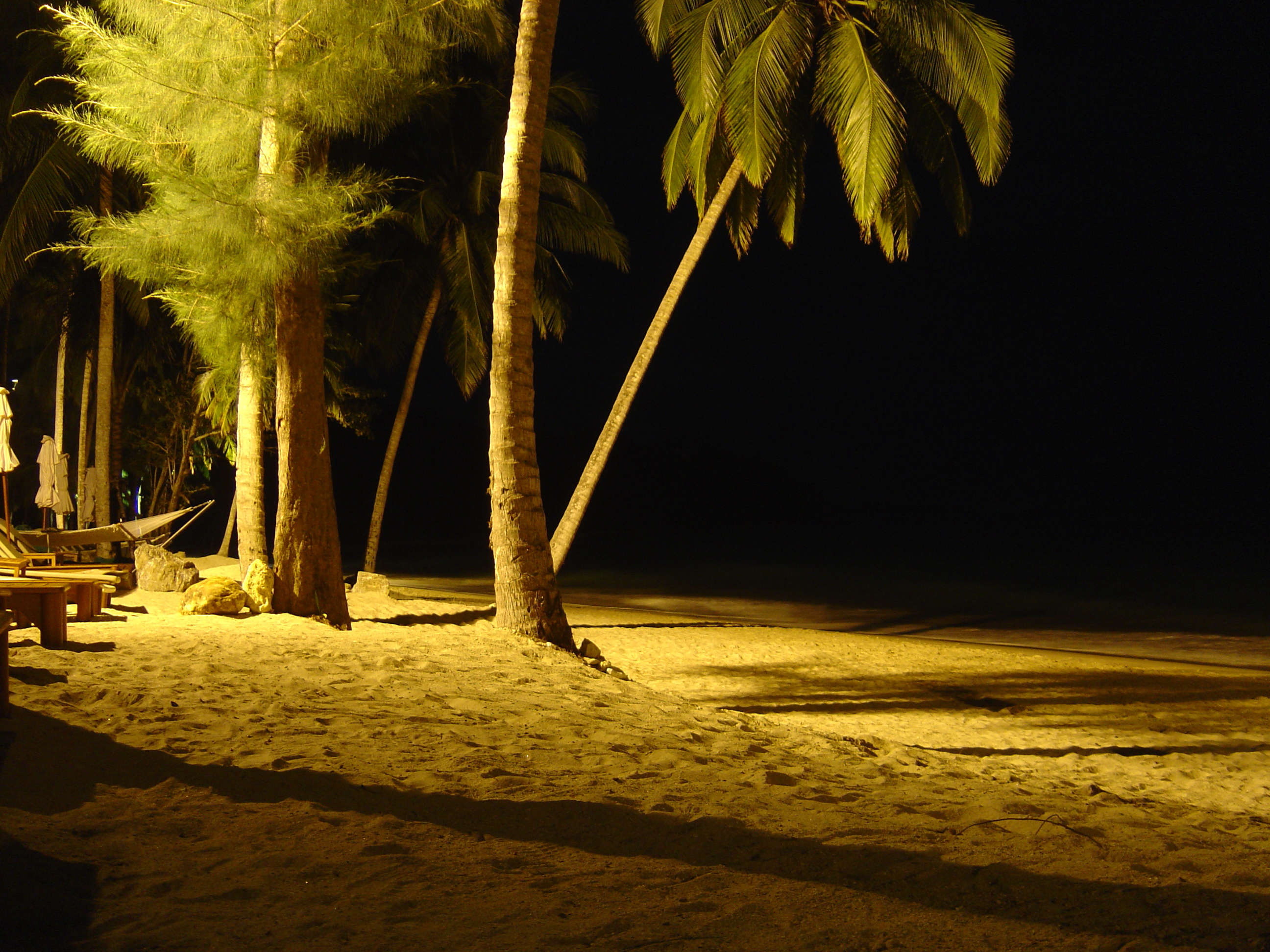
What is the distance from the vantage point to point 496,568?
8.04m

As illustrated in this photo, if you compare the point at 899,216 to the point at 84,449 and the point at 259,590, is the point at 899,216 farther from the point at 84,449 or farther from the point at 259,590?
the point at 84,449

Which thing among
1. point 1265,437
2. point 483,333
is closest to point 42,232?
point 483,333

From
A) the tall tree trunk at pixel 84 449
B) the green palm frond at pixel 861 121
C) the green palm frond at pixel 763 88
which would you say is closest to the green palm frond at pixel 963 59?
the green palm frond at pixel 861 121

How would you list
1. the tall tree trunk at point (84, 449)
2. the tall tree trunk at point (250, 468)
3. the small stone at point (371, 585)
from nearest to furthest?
the tall tree trunk at point (250, 468) < the small stone at point (371, 585) < the tall tree trunk at point (84, 449)

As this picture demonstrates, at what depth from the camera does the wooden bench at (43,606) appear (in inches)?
232

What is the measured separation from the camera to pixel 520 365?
8.16 m

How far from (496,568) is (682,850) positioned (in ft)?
16.0

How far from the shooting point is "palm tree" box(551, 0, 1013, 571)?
10695mm

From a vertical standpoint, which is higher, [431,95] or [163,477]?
[431,95]

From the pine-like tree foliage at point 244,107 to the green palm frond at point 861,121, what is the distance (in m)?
4.31

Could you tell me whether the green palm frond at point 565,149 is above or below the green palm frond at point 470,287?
above

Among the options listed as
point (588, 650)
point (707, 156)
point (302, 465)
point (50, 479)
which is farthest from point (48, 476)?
point (707, 156)

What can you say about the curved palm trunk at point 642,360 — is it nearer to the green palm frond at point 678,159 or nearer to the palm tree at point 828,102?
the palm tree at point 828,102

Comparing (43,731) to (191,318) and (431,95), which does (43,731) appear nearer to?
(191,318)
